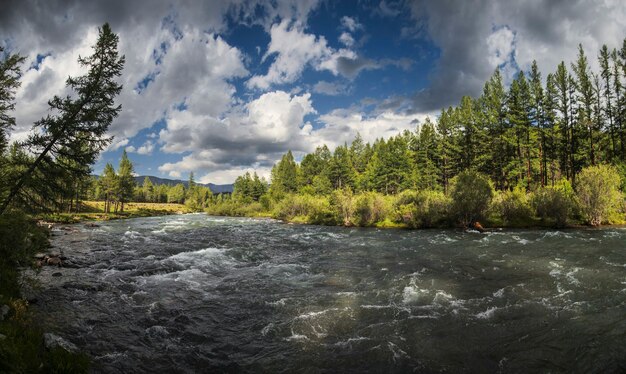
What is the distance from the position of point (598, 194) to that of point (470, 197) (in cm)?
1428

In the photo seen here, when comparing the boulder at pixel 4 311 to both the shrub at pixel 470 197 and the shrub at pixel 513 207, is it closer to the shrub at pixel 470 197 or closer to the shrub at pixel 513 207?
the shrub at pixel 470 197

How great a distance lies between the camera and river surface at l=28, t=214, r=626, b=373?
1030 cm

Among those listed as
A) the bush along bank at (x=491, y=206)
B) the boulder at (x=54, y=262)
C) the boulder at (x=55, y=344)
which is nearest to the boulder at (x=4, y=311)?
the boulder at (x=55, y=344)

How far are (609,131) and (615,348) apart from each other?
220ft

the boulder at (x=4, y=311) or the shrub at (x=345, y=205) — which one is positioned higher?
the shrub at (x=345, y=205)

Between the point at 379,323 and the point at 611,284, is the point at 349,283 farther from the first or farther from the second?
the point at 611,284

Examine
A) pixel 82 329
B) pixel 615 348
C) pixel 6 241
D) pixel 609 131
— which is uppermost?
pixel 609 131

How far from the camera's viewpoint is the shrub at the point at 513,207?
147ft

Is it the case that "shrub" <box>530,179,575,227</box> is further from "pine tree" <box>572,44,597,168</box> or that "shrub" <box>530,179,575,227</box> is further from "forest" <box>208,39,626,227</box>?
"pine tree" <box>572,44,597,168</box>

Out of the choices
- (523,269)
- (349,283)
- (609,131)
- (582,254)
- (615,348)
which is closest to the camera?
(615,348)

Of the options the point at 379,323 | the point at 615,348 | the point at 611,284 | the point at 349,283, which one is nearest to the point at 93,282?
the point at 349,283

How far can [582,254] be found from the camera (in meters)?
24.0

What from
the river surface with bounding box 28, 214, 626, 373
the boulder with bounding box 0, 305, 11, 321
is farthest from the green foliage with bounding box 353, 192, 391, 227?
the boulder with bounding box 0, 305, 11, 321

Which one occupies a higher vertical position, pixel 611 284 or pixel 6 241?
pixel 6 241
